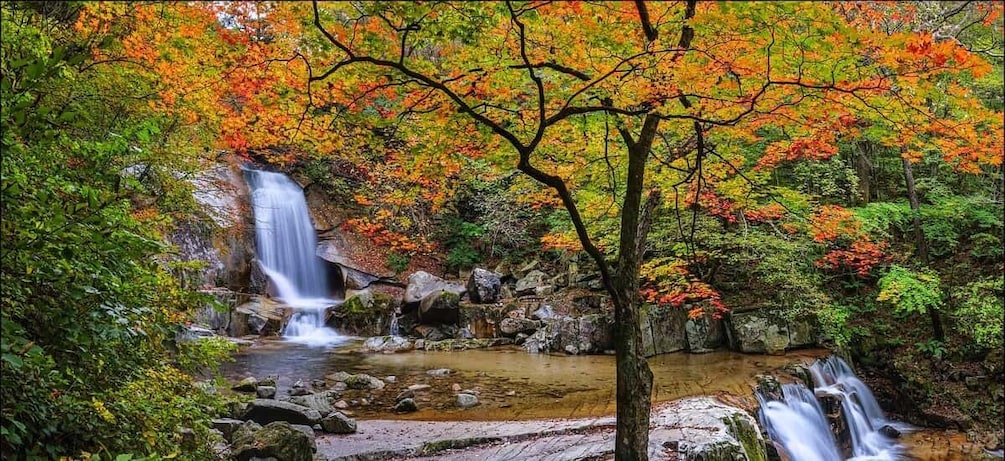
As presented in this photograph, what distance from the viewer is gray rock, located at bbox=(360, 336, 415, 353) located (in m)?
14.0

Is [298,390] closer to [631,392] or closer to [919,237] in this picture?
[631,392]

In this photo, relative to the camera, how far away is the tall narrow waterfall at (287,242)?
60.1ft

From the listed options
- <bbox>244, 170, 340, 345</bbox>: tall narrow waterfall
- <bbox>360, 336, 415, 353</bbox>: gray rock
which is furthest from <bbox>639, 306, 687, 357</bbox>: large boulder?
<bbox>244, 170, 340, 345</bbox>: tall narrow waterfall

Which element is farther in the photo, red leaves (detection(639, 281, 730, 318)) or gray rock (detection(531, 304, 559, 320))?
gray rock (detection(531, 304, 559, 320))

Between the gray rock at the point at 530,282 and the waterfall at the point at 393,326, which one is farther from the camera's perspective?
the gray rock at the point at 530,282

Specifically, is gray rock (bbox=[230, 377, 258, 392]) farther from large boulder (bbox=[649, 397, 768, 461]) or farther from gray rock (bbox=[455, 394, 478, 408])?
large boulder (bbox=[649, 397, 768, 461])

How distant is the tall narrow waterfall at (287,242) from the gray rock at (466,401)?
9263 mm

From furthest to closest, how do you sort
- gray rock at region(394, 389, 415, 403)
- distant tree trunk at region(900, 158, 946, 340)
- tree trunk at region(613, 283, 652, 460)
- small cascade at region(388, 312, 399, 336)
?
small cascade at region(388, 312, 399, 336), distant tree trunk at region(900, 158, 946, 340), gray rock at region(394, 389, 415, 403), tree trunk at region(613, 283, 652, 460)

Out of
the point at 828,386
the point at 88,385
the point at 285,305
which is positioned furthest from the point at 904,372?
the point at 285,305

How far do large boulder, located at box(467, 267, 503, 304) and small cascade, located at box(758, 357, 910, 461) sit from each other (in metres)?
9.10

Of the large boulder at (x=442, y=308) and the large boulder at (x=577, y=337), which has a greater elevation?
the large boulder at (x=442, y=308)

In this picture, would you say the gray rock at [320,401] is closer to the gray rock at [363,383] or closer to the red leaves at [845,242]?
the gray rock at [363,383]

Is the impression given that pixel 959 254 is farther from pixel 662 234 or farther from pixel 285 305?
pixel 285 305

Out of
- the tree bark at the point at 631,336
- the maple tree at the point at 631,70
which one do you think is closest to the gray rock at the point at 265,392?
the maple tree at the point at 631,70
